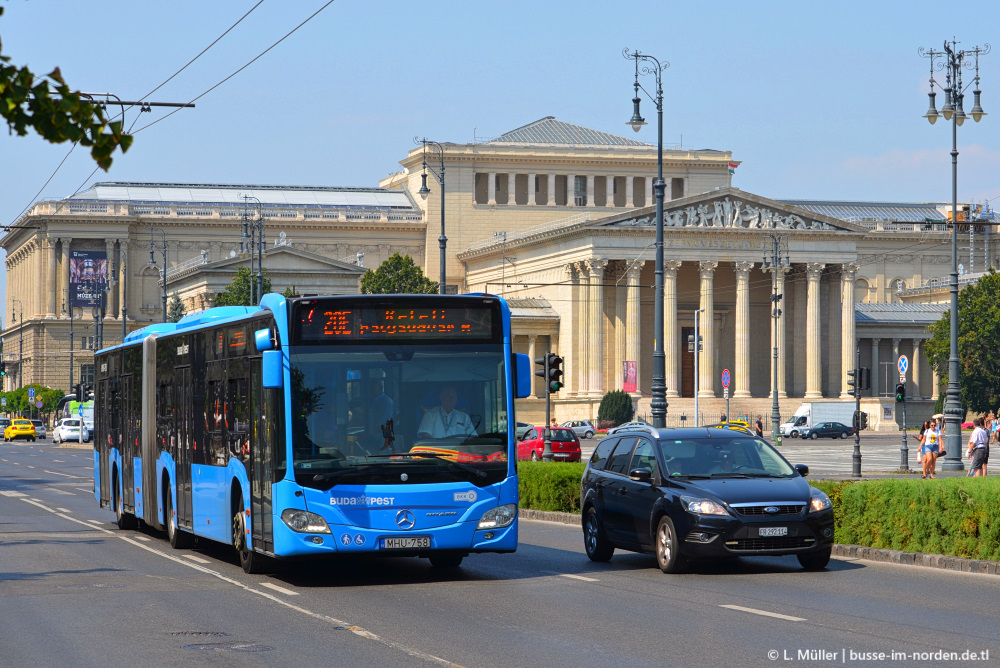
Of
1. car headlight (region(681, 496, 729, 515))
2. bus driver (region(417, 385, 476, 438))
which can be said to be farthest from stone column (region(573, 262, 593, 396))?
bus driver (region(417, 385, 476, 438))

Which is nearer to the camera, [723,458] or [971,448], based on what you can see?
[723,458]

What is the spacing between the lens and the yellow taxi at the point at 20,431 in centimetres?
9700

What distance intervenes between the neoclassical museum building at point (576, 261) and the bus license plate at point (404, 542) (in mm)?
63557

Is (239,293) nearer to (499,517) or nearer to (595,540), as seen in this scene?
(595,540)

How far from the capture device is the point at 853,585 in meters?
15.8

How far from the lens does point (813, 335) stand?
313 ft

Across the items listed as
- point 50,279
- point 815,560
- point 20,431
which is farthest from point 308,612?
point 50,279

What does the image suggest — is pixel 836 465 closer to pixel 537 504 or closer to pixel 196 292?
pixel 537 504

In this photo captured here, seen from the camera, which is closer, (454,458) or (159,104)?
(454,458)

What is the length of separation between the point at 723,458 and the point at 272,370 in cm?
531

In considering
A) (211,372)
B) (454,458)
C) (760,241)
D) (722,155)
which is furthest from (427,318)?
(722,155)

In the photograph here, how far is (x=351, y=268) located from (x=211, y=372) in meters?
82.3

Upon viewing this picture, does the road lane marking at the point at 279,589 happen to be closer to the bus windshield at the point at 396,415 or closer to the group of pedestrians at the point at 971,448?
the bus windshield at the point at 396,415

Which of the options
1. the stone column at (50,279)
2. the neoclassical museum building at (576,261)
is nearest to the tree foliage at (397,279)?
the neoclassical museum building at (576,261)
